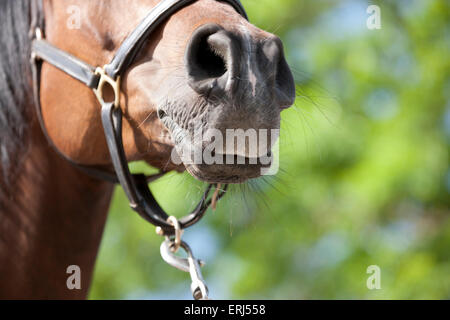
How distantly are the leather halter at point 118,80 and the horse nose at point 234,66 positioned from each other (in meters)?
0.24

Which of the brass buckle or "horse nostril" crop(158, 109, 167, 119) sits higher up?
the brass buckle

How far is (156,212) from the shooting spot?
1.93m

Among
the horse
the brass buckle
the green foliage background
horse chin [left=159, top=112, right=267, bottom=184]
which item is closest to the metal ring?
the horse

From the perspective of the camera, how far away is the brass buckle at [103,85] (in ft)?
5.97

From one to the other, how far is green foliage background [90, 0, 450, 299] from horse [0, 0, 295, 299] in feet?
11.8

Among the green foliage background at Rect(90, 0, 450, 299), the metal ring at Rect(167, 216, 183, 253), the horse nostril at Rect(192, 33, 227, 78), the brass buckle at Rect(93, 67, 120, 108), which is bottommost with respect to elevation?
the metal ring at Rect(167, 216, 183, 253)

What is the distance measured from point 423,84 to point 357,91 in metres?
0.75

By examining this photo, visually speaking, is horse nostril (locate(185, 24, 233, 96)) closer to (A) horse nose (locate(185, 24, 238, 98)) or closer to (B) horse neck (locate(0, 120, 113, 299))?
(A) horse nose (locate(185, 24, 238, 98))

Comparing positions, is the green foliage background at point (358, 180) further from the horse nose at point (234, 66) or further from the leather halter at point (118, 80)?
the horse nose at point (234, 66)

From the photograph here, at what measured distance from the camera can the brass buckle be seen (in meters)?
1.82
